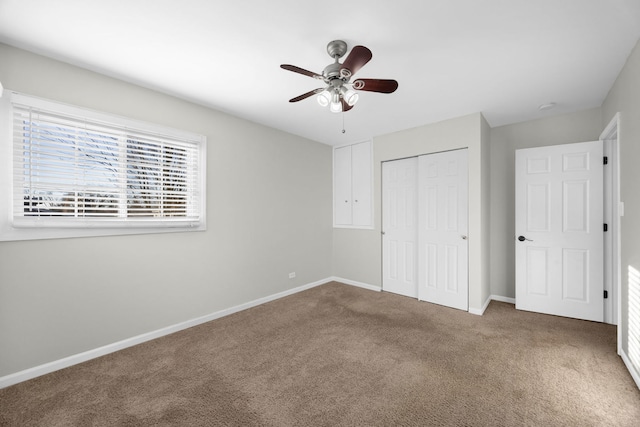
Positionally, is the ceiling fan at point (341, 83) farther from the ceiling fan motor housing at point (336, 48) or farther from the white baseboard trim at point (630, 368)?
the white baseboard trim at point (630, 368)

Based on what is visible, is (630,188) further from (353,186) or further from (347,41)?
(353,186)

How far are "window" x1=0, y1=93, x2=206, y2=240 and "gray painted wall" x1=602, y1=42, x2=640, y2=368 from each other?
4.01 meters

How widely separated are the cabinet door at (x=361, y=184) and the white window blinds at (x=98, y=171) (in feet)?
8.45

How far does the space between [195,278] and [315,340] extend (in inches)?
61.2

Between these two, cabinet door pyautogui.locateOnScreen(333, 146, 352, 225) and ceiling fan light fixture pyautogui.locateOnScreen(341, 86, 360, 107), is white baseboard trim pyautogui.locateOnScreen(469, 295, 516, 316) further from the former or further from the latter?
ceiling fan light fixture pyautogui.locateOnScreen(341, 86, 360, 107)

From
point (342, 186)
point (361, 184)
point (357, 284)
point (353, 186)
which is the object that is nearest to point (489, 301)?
point (357, 284)

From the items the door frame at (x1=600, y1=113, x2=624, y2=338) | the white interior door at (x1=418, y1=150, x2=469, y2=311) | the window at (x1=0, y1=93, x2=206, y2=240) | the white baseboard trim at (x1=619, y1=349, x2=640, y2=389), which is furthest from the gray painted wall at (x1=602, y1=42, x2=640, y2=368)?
the window at (x1=0, y1=93, x2=206, y2=240)

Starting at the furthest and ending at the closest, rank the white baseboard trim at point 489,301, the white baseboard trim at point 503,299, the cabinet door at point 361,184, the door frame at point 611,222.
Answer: the cabinet door at point 361,184 → the white baseboard trim at point 503,299 → the white baseboard trim at point 489,301 → the door frame at point 611,222

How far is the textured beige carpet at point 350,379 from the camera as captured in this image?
5.55 feet

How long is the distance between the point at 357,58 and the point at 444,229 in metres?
2.75

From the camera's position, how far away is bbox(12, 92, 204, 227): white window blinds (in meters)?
2.09

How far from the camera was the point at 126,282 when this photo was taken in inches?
100

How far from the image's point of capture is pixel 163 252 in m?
2.82

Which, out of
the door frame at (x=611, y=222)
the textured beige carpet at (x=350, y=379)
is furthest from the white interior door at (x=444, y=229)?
the door frame at (x=611, y=222)
